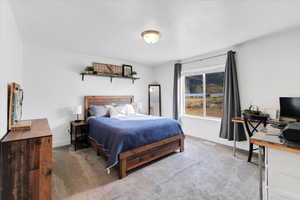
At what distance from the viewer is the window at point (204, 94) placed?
372 centimetres

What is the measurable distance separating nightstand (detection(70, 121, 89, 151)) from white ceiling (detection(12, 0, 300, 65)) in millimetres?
1928

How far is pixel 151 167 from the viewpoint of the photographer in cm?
242

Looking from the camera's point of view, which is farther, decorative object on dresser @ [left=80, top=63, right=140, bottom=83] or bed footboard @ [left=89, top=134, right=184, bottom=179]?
decorative object on dresser @ [left=80, top=63, right=140, bottom=83]

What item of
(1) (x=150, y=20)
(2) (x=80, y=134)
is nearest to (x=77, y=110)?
(2) (x=80, y=134)

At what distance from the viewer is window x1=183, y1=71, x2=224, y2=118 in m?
3.72

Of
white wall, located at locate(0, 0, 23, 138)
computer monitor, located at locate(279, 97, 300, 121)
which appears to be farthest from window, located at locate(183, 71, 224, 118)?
white wall, located at locate(0, 0, 23, 138)

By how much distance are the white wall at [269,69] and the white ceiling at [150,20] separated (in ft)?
0.94

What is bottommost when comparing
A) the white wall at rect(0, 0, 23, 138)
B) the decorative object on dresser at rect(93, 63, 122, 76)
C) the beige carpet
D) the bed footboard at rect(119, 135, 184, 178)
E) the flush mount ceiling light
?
the beige carpet

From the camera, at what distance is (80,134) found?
135 inches

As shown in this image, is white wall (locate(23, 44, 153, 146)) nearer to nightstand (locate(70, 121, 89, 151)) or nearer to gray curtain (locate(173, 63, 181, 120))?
nightstand (locate(70, 121, 89, 151))

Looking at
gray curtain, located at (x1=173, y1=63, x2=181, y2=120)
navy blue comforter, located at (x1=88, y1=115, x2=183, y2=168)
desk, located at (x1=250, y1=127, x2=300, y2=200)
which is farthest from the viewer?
gray curtain, located at (x1=173, y1=63, x2=181, y2=120)

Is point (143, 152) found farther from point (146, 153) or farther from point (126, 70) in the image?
point (126, 70)

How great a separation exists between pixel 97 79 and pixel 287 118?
4.36m

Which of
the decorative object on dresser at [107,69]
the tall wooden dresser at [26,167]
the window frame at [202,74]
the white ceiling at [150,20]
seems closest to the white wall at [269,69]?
the white ceiling at [150,20]
